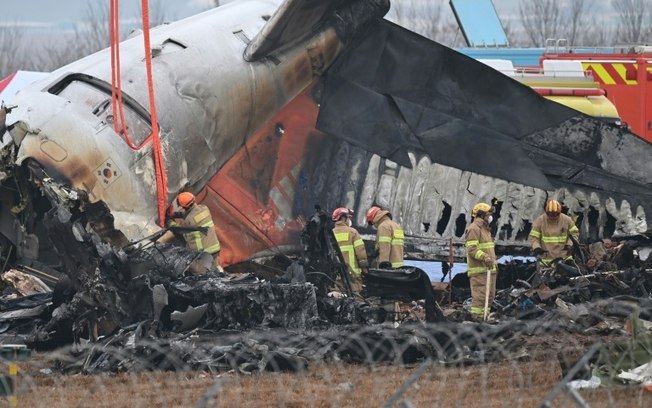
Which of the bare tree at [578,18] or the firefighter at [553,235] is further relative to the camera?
the bare tree at [578,18]

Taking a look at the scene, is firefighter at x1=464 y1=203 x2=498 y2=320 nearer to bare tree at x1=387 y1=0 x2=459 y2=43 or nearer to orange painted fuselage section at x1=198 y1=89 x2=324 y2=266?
orange painted fuselage section at x1=198 y1=89 x2=324 y2=266

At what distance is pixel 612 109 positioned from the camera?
22.2m

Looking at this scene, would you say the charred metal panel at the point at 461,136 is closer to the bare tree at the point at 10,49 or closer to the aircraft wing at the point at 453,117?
the aircraft wing at the point at 453,117

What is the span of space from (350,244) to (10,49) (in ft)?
Answer: 182

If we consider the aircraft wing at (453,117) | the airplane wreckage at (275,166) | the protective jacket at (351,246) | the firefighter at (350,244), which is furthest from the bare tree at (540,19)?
the protective jacket at (351,246)

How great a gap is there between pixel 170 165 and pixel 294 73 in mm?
2970

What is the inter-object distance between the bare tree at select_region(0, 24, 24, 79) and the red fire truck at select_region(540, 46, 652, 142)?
4372 centimetres

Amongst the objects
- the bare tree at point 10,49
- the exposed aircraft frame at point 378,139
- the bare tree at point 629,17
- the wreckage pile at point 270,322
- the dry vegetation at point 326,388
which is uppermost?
the bare tree at point 629,17

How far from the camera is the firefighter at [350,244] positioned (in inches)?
637

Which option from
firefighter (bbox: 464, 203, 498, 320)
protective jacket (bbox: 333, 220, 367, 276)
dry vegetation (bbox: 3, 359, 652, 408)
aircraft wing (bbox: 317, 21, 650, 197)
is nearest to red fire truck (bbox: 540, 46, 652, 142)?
aircraft wing (bbox: 317, 21, 650, 197)

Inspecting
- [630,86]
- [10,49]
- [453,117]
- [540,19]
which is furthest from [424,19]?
[453,117]

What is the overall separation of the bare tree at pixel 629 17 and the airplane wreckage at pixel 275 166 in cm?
4532

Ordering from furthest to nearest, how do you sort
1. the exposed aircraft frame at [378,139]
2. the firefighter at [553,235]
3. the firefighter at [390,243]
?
the firefighter at [553,235] → the exposed aircraft frame at [378,139] → the firefighter at [390,243]

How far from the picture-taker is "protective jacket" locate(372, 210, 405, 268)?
16609 millimetres
